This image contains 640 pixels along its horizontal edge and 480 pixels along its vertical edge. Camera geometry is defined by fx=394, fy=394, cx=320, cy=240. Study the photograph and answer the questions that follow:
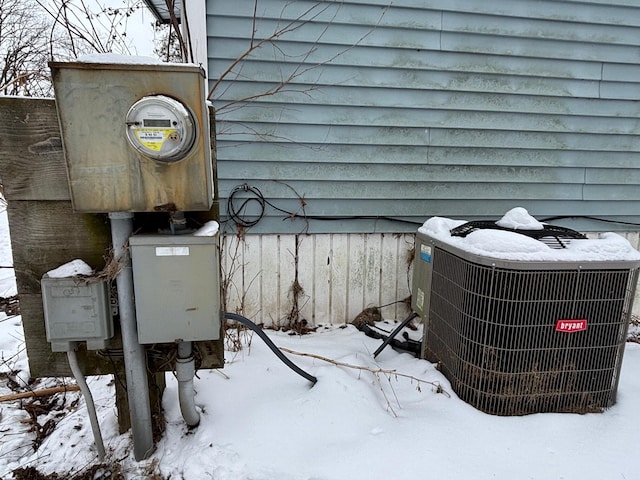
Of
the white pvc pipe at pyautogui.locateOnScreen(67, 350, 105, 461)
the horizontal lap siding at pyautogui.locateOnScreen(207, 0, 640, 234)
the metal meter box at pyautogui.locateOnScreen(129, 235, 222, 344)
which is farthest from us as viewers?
the horizontal lap siding at pyautogui.locateOnScreen(207, 0, 640, 234)

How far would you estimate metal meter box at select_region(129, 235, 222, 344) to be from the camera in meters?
1.50

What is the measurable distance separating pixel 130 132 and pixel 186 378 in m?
1.09

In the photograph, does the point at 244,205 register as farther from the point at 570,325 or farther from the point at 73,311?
the point at 570,325

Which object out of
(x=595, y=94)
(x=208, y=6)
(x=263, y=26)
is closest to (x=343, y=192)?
(x=263, y=26)


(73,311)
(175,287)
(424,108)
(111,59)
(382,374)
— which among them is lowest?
(382,374)

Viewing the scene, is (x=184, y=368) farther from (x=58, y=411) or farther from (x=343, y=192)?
(x=343, y=192)

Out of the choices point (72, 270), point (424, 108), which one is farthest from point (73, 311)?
point (424, 108)

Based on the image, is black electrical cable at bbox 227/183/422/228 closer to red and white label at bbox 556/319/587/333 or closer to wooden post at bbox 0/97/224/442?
wooden post at bbox 0/97/224/442

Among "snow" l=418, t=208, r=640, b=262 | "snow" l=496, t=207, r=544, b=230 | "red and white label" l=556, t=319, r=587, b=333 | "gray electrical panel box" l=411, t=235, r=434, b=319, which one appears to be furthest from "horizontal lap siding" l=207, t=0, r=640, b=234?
"red and white label" l=556, t=319, r=587, b=333

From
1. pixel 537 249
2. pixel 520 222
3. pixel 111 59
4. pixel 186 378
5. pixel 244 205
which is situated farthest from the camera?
pixel 244 205

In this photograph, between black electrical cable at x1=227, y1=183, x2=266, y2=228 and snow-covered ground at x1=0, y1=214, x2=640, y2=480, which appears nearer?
snow-covered ground at x1=0, y1=214, x2=640, y2=480

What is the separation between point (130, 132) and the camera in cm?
137

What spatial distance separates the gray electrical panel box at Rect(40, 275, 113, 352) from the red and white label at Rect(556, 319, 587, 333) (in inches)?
86.8

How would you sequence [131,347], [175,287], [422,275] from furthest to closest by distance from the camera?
1. [422,275]
2. [131,347]
3. [175,287]
